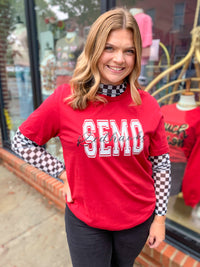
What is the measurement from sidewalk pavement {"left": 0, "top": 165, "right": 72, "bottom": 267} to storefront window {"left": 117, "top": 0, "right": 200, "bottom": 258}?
1.23 meters

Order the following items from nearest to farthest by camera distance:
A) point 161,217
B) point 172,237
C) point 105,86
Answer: point 105,86 → point 161,217 → point 172,237

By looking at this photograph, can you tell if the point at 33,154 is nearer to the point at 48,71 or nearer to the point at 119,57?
the point at 119,57

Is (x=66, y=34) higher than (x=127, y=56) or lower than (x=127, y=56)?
higher

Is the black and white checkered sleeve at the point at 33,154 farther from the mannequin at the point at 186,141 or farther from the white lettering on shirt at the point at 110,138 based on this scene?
the mannequin at the point at 186,141

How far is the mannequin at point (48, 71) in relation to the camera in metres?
3.16

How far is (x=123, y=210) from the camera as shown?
3.71 ft

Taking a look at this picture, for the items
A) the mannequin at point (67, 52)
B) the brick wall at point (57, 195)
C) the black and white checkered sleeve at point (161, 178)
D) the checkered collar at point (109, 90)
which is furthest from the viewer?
the mannequin at point (67, 52)

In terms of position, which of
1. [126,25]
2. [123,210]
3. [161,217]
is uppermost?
[126,25]

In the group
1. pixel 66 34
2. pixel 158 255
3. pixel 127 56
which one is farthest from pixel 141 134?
pixel 66 34

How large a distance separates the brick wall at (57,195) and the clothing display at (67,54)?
1404 mm

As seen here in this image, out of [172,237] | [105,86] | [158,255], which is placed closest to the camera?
[105,86]

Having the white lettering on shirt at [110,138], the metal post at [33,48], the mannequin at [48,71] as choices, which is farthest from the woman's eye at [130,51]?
the metal post at [33,48]

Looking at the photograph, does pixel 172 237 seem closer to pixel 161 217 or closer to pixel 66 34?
pixel 161 217

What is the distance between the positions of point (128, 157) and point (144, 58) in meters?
1.45
